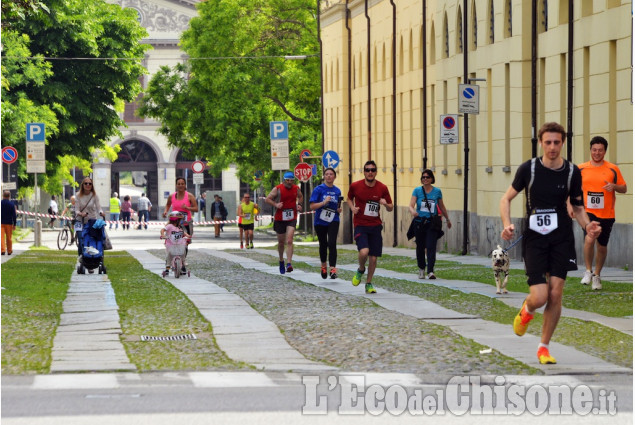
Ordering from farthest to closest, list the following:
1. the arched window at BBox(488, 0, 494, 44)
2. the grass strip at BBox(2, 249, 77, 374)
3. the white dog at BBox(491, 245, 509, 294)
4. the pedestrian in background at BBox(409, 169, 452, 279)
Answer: the arched window at BBox(488, 0, 494, 44), the pedestrian in background at BBox(409, 169, 452, 279), the white dog at BBox(491, 245, 509, 294), the grass strip at BBox(2, 249, 77, 374)

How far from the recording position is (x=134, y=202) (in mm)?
98375

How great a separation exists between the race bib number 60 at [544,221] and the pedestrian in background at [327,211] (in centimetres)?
995

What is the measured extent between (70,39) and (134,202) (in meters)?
46.0

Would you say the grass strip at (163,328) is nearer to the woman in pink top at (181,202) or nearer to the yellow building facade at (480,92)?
the woman in pink top at (181,202)

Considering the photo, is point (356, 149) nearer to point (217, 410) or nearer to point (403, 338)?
point (403, 338)

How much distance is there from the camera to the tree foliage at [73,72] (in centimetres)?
4928

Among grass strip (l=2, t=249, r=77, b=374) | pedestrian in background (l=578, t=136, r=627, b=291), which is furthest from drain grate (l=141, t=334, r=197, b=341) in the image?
pedestrian in background (l=578, t=136, r=627, b=291)

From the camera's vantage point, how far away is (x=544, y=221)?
36.4ft

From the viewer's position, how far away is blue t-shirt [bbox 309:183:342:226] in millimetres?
21391

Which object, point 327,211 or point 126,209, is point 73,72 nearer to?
point 126,209

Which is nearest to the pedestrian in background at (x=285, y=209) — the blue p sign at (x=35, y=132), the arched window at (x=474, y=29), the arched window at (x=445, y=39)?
the arched window at (x=474, y=29)

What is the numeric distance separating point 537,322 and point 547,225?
340 cm

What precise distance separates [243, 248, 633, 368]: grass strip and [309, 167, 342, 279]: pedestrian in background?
2.66 ft

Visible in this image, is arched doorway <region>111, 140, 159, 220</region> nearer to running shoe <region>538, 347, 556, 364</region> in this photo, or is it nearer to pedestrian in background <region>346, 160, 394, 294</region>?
pedestrian in background <region>346, 160, 394, 294</region>
